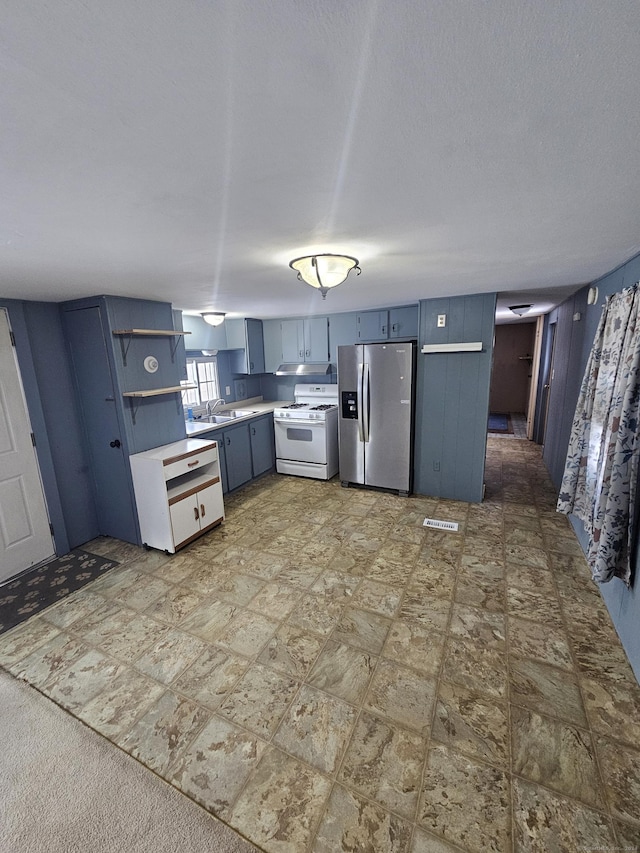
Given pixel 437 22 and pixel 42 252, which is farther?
pixel 42 252

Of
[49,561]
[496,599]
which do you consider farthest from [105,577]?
[496,599]

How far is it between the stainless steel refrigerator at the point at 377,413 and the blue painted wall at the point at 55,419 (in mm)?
2713

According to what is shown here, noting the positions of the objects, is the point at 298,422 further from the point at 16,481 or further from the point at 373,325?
the point at 16,481

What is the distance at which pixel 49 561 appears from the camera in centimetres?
308

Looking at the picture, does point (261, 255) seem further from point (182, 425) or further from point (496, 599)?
point (496, 599)

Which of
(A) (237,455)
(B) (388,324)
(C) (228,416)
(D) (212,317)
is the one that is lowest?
(A) (237,455)

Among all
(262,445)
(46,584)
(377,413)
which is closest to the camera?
(46,584)

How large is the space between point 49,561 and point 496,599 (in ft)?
11.8

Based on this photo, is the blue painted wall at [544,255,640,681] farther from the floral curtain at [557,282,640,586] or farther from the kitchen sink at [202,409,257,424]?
the kitchen sink at [202,409,257,424]

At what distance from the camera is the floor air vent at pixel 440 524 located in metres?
3.40

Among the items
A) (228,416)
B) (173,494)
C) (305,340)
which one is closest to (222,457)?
(228,416)

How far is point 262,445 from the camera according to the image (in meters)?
4.83

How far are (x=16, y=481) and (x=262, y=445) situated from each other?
2.58 metres

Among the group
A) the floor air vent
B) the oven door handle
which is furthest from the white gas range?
the floor air vent
